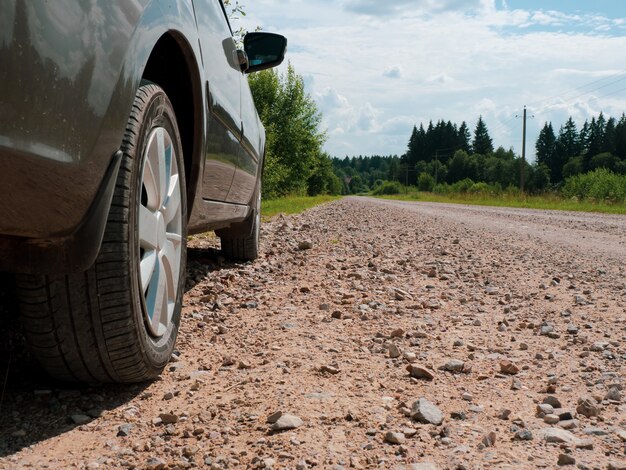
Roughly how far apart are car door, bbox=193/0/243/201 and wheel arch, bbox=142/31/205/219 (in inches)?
4.5

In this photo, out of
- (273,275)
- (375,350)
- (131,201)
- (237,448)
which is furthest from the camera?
(273,275)

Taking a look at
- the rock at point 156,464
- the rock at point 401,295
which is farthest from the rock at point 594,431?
the rock at point 401,295

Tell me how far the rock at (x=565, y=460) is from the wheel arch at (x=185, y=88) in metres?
1.83

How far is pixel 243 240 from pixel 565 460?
3914mm

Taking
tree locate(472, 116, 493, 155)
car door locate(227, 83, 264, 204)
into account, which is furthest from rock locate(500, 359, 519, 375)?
tree locate(472, 116, 493, 155)

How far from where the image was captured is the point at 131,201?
5.96 ft

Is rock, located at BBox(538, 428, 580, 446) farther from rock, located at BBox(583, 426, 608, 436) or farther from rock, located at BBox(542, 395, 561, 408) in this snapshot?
rock, located at BBox(542, 395, 561, 408)

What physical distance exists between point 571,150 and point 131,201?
122 m

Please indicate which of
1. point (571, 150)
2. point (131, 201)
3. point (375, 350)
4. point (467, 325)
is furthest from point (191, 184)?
point (571, 150)

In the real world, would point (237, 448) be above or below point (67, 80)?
below

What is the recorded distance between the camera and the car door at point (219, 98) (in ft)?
A: 9.20

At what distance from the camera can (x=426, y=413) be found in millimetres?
1908

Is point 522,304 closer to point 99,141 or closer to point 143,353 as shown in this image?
point 143,353

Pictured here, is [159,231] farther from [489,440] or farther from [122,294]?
[489,440]
